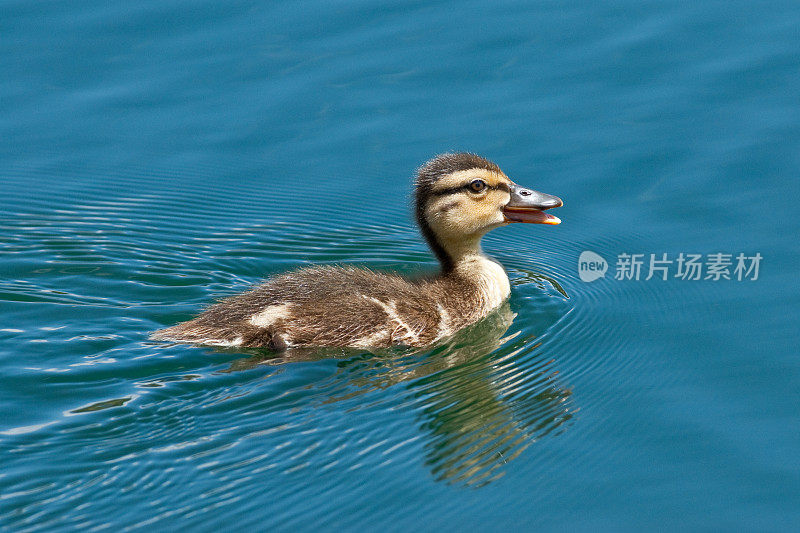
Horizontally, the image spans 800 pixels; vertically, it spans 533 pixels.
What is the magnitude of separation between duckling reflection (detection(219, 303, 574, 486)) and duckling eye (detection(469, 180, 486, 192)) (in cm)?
78

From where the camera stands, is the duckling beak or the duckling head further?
the duckling beak

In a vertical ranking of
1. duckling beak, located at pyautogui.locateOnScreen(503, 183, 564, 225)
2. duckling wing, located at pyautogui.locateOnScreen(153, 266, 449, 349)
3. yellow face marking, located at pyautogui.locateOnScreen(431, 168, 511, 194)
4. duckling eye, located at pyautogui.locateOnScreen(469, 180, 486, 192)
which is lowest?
duckling wing, located at pyautogui.locateOnScreen(153, 266, 449, 349)

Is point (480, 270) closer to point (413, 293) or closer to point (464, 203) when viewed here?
point (464, 203)

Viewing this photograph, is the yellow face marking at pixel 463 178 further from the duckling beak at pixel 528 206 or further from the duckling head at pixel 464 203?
the duckling beak at pixel 528 206

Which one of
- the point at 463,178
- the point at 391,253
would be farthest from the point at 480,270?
the point at 391,253

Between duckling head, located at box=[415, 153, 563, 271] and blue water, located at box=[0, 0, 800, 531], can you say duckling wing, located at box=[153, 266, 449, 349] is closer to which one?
blue water, located at box=[0, 0, 800, 531]

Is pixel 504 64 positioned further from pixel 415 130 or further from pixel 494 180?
pixel 494 180

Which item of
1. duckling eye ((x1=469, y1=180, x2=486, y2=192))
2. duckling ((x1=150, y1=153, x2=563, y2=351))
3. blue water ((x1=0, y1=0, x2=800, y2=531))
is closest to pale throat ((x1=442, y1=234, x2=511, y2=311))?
duckling ((x1=150, y1=153, x2=563, y2=351))

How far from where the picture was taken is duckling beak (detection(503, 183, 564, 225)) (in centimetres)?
693

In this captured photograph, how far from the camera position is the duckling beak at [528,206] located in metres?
6.93

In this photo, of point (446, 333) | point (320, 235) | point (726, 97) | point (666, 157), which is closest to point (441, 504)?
point (446, 333)

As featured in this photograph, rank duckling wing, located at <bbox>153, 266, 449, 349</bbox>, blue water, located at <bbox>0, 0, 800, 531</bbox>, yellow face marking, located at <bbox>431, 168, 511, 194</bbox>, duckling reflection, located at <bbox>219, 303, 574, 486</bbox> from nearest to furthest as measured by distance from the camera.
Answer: blue water, located at <bbox>0, 0, 800, 531</bbox>, duckling reflection, located at <bbox>219, 303, 574, 486</bbox>, duckling wing, located at <bbox>153, 266, 449, 349</bbox>, yellow face marking, located at <bbox>431, 168, 511, 194</bbox>

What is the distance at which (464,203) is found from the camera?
6.82 meters

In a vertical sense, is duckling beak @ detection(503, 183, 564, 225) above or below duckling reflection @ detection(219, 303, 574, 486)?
above
